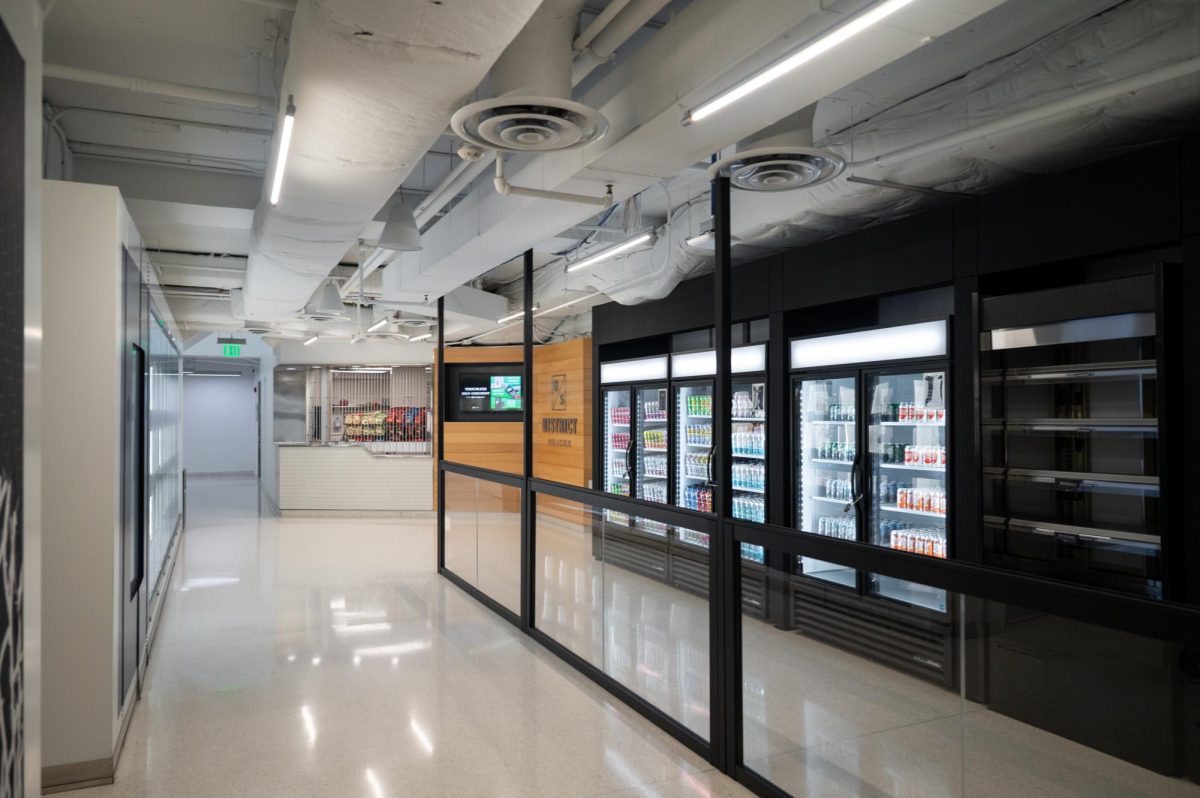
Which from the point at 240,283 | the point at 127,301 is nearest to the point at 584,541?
the point at 127,301

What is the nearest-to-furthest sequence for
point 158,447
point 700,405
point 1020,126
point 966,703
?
point 966,703, point 1020,126, point 158,447, point 700,405

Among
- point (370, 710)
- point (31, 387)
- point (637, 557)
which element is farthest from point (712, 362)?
point (31, 387)

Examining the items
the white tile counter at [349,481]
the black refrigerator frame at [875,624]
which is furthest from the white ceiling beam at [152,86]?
the white tile counter at [349,481]

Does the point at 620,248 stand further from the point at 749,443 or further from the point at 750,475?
the point at 750,475

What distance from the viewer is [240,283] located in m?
10.9

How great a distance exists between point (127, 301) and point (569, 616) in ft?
10.7

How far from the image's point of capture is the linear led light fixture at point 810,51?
2434mm

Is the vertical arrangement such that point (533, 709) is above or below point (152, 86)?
below

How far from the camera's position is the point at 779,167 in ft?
12.7

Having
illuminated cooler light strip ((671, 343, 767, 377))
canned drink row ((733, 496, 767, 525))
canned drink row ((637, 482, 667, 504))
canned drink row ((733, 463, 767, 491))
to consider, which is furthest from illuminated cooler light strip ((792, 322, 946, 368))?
canned drink row ((637, 482, 667, 504))

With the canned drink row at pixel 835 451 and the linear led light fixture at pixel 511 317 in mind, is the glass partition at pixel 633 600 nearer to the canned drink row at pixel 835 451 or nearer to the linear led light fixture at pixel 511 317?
the canned drink row at pixel 835 451

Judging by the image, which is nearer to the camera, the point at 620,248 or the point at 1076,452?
the point at 1076,452

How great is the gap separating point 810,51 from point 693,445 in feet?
19.0

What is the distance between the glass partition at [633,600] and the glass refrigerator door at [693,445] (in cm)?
256
